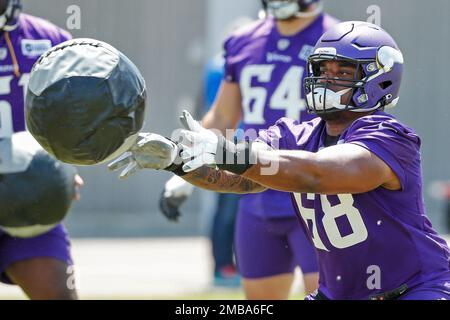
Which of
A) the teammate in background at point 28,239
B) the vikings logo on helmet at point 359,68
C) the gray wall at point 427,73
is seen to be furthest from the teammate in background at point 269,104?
the gray wall at point 427,73

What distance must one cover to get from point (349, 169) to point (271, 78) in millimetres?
2176

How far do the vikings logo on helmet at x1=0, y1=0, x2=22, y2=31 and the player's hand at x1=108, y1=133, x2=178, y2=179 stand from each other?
185 cm

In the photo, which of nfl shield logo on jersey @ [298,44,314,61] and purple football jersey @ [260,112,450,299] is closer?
purple football jersey @ [260,112,450,299]

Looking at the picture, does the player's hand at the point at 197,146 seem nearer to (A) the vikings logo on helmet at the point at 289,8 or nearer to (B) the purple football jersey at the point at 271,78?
(B) the purple football jersey at the point at 271,78

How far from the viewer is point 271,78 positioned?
5.80 metres

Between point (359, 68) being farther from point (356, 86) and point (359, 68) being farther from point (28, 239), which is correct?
point (28, 239)

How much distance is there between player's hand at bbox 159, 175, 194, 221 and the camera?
5375mm

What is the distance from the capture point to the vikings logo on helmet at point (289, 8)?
19.0 ft

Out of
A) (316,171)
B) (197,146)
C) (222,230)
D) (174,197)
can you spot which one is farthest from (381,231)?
(222,230)

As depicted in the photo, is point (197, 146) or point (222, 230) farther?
point (222, 230)

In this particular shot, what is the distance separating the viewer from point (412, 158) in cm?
395

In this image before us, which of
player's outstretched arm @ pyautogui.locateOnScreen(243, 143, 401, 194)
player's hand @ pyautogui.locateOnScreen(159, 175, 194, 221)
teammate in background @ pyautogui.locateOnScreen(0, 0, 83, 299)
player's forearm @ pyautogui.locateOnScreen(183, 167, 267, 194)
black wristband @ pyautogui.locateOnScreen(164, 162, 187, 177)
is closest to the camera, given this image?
player's outstretched arm @ pyautogui.locateOnScreen(243, 143, 401, 194)

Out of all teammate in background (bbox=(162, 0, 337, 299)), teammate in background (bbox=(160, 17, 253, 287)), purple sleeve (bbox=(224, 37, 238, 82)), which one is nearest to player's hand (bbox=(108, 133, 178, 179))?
teammate in background (bbox=(162, 0, 337, 299))

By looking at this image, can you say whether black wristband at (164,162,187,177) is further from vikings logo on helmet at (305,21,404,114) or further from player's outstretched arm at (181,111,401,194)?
vikings logo on helmet at (305,21,404,114)
